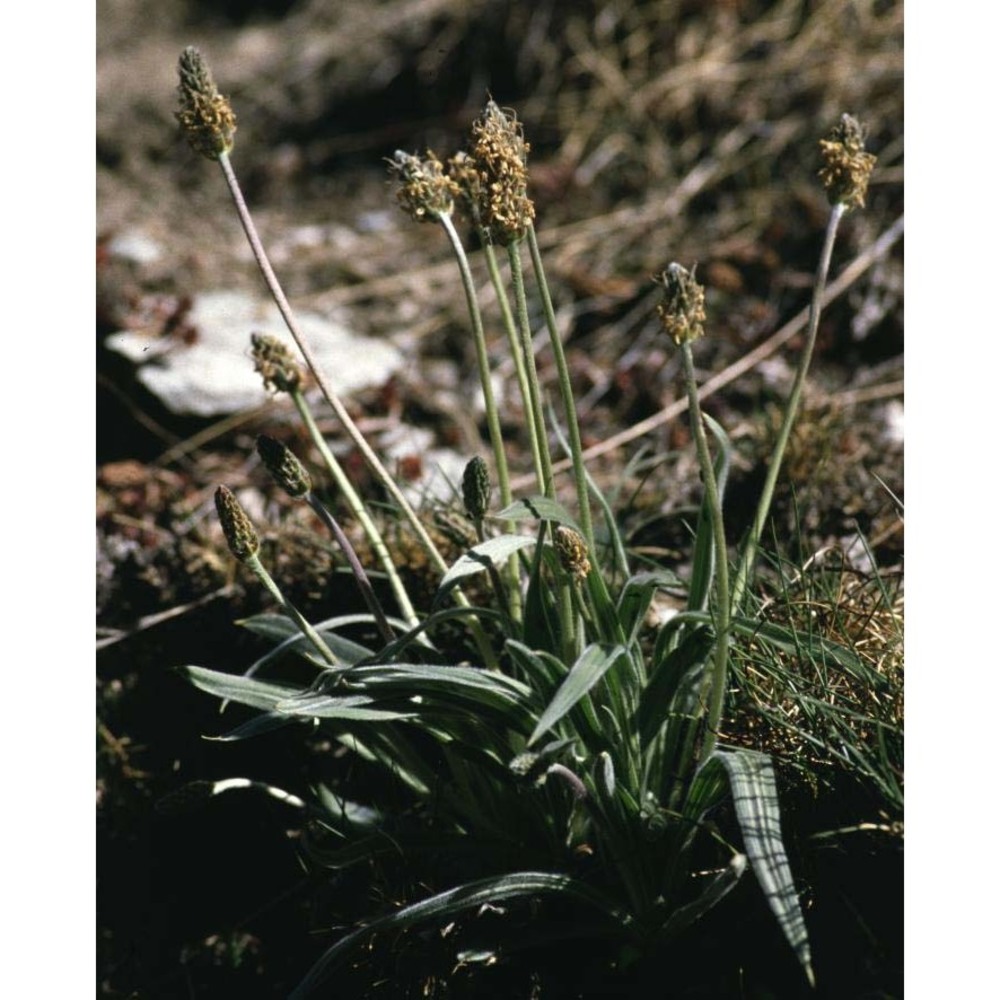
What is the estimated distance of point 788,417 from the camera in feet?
5.04

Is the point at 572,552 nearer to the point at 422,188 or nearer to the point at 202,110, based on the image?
the point at 422,188

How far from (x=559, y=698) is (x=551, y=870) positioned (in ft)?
1.46

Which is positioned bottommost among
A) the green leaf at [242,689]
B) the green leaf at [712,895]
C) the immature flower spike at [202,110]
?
the green leaf at [712,895]

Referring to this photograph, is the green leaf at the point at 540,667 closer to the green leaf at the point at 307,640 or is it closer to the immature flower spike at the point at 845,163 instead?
the green leaf at the point at 307,640

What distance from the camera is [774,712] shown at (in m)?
1.61

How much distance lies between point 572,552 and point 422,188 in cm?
49

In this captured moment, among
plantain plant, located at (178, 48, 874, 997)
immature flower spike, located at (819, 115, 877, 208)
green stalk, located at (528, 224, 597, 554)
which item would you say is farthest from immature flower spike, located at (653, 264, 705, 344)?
immature flower spike, located at (819, 115, 877, 208)

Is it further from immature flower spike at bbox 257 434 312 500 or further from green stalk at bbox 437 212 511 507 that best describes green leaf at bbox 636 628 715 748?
Answer: immature flower spike at bbox 257 434 312 500

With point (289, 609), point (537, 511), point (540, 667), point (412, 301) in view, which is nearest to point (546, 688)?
point (540, 667)

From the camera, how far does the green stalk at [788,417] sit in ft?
4.81

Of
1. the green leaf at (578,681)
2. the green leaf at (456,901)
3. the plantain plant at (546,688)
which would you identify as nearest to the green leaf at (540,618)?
the plantain plant at (546,688)

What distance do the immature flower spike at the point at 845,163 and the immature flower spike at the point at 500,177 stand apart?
15.0 inches
